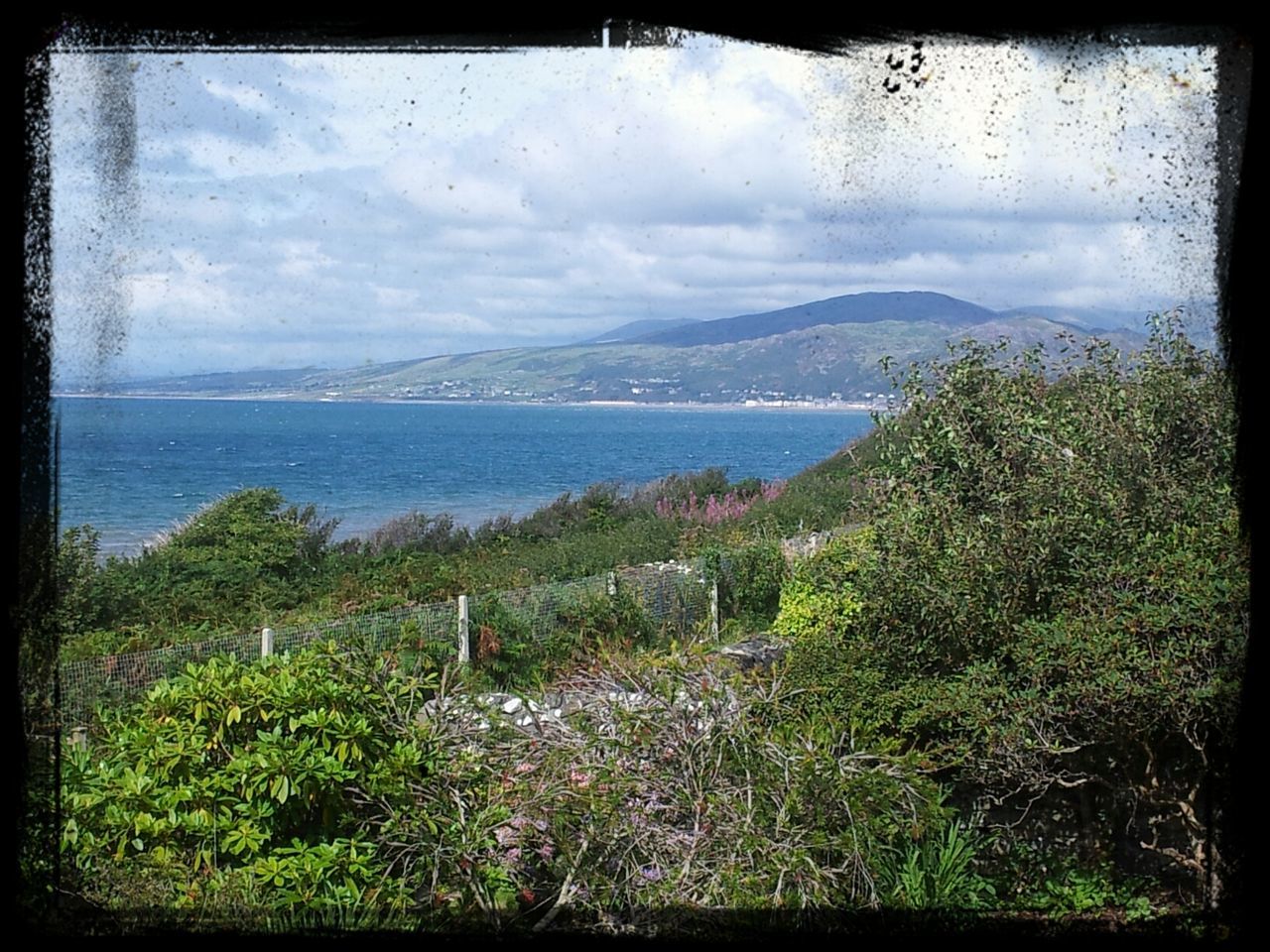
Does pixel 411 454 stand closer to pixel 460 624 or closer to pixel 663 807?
pixel 460 624

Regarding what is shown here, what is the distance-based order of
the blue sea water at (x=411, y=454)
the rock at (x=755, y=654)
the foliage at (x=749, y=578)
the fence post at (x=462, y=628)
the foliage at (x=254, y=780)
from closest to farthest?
the foliage at (x=254, y=780) < the rock at (x=755, y=654) < the fence post at (x=462, y=628) < the foliage at (x=749, y=578) < the blue sea water at (x=411, y=454)

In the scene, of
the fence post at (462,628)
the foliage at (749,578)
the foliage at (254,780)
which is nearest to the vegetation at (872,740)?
the foliage at (254,780)

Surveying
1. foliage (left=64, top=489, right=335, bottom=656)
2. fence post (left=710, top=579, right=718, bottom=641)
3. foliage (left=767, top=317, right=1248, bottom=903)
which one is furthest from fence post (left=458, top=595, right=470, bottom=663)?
foliage (left=767, top=317, right=1248, bottom=903)

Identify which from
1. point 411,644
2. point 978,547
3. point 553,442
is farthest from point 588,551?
point 553,442

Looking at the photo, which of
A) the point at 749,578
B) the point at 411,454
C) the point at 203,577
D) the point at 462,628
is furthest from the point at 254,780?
the point at 411,454

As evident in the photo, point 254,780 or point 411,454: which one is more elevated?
point 411,454

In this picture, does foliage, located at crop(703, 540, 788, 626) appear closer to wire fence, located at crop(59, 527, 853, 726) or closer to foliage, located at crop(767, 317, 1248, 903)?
wire fence, located at crop(59, 527, 853, 726)

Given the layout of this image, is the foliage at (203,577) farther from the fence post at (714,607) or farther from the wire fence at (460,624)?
the fence post at (714,607)
